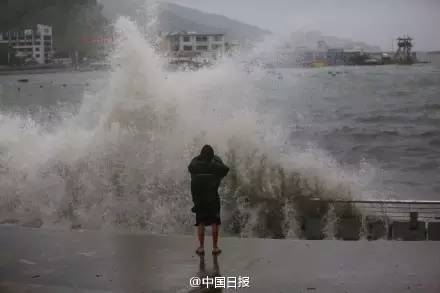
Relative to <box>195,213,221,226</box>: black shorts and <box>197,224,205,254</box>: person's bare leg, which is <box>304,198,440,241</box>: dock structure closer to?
<box>195,213,221,226</box>: black shorts

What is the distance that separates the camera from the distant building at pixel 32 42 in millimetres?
19688

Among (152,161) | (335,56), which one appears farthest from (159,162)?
(335,56)

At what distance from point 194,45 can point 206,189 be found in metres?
11.1

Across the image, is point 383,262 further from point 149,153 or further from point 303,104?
point 303,104

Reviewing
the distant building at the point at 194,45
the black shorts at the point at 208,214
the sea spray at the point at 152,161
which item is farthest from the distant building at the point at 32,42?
the black shorts at the point at 208,214

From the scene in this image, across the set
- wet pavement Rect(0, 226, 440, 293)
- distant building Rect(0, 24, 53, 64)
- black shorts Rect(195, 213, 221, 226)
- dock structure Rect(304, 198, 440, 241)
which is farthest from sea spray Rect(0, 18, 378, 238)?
distant building Rect(0, 24, 53, 64)

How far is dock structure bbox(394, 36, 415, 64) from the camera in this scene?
18.7m

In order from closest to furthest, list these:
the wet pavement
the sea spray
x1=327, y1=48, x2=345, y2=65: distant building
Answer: the wet pavement
the sea spray
x1=327, y1=48, x2=345, y2=65: distant building

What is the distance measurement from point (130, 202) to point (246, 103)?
5.11m

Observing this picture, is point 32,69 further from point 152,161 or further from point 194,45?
point 152,161

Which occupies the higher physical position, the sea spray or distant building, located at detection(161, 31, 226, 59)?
distant building, located at detection(161, 31, 226, 59)

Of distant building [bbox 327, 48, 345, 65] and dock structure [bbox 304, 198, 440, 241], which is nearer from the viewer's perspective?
dock structure [bbox 304, 198, 440, 241]

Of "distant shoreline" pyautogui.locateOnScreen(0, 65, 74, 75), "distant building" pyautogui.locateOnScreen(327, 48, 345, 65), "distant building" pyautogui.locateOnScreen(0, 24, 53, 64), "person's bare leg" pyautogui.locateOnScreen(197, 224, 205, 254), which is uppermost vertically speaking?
"distant building" pyautogui.locateOnScreen(0, 24, 53, 64)

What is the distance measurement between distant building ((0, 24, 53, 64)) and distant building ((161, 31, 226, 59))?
5146 mm
